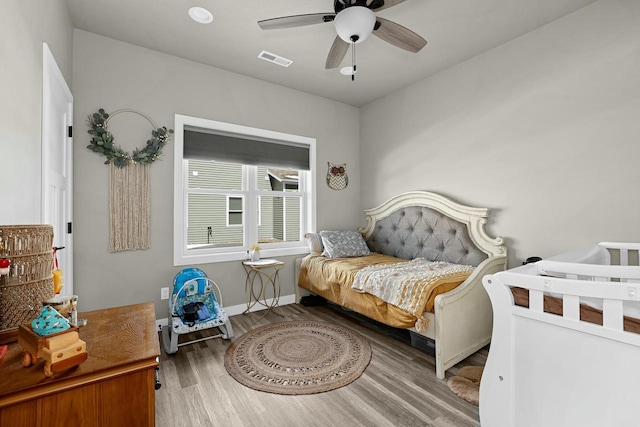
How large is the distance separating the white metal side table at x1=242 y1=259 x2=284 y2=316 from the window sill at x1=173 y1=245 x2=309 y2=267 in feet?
0.39

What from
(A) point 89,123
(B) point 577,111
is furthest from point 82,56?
(B) point 577,111

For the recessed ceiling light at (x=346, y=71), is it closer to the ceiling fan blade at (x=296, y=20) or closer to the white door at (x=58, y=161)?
the ceiling fan blade at (x=296, y=20)

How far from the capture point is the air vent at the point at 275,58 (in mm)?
2902

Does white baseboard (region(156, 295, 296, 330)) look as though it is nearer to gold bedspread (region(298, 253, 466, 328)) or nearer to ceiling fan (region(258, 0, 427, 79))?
gold bedspread (region(298, 253, 466, 328))

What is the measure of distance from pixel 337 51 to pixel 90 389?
232 cm

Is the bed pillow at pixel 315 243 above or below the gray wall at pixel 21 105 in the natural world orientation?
below

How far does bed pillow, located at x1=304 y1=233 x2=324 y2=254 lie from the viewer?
3648 mm

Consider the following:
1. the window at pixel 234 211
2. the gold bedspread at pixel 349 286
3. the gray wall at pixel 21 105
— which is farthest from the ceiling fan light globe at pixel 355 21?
the window at pixel 234 211

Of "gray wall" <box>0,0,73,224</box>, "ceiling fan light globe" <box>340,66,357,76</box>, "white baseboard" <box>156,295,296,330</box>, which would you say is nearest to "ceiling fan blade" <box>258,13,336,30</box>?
"gray wall" <box>0,0,73,224</box>

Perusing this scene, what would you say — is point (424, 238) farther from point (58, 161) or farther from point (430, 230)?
point (58, 161)

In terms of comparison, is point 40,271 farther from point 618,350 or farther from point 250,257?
point 250,257

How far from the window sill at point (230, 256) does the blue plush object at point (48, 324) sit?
218cm

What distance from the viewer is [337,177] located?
4.11 meters

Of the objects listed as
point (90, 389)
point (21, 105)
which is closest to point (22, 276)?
point (90, 389)
